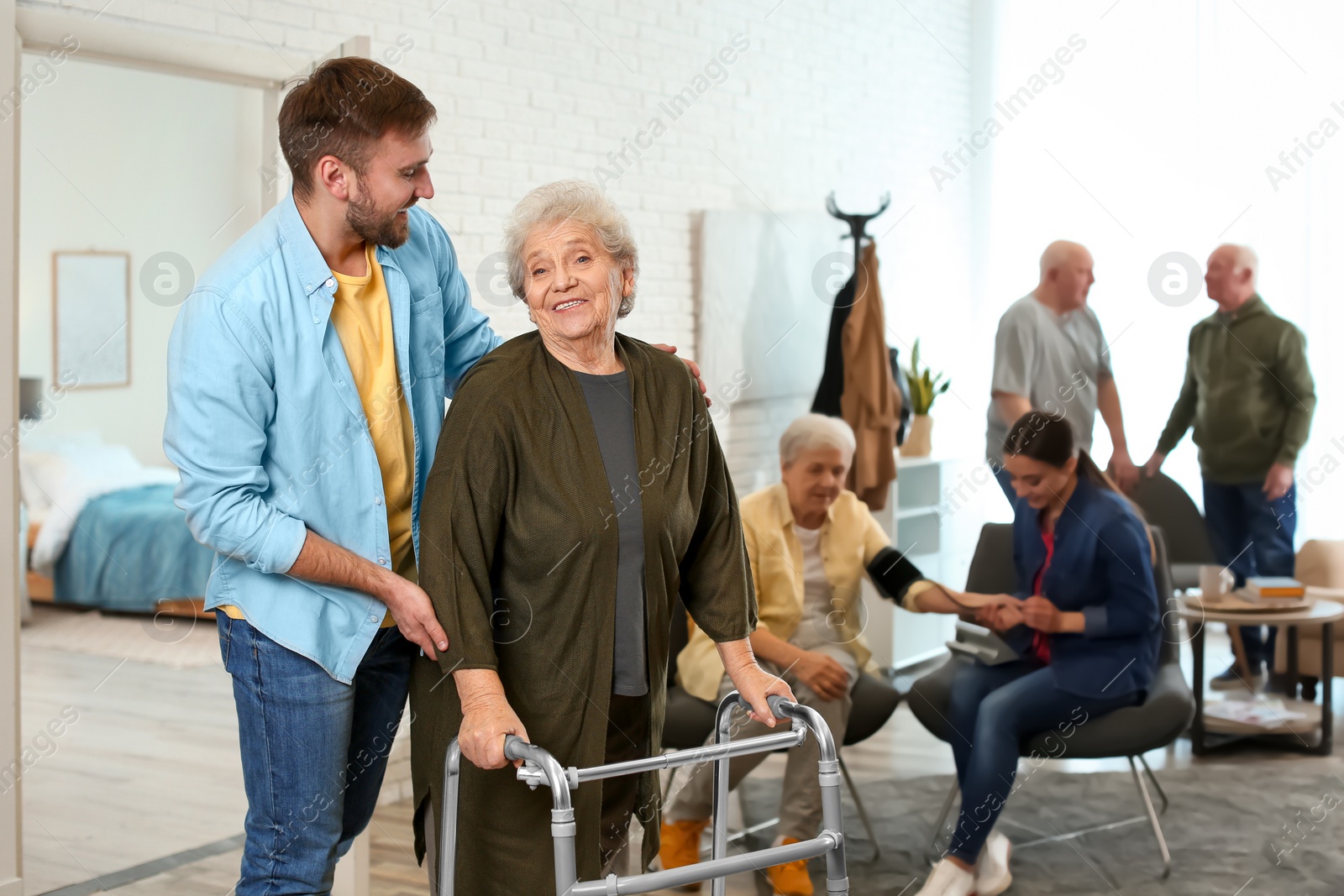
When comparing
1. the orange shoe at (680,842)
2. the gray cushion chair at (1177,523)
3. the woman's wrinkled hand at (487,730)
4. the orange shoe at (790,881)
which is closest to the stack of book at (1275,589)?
the gray cushion chair at (1177,523)

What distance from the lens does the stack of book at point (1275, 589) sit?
124 inches

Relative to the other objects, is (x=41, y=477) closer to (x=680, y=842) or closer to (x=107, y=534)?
(x=107, y=534)

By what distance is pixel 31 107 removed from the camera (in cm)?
304

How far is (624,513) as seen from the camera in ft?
5.72

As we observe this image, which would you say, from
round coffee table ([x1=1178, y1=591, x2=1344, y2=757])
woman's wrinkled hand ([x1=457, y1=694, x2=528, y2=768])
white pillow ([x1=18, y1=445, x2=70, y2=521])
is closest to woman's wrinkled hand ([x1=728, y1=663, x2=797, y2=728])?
woman's wrinkled hand ([x1=457, y1=694, x2=528, y2=768])

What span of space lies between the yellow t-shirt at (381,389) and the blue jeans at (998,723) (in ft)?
6.03

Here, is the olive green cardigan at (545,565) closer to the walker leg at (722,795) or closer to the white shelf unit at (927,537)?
the walker leg at (722,795)

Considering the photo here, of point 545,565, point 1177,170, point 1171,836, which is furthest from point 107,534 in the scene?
point 1177,170

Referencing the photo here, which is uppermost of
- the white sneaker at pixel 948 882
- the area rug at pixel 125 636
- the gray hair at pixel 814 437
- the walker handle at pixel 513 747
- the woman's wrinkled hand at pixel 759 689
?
the gray hair at pixel 814 437

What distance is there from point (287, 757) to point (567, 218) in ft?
2.90

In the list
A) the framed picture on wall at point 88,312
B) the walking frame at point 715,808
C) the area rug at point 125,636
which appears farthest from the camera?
the area rug at point 125,636

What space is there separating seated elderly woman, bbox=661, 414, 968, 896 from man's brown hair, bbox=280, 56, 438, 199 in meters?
1.76

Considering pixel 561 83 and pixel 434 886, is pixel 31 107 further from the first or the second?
pixel 434 886

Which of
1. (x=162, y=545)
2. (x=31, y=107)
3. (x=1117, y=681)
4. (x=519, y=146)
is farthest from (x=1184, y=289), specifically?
(x=162, y=545)
